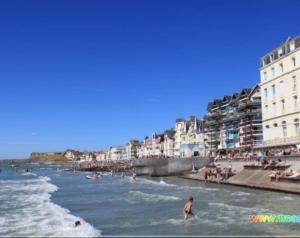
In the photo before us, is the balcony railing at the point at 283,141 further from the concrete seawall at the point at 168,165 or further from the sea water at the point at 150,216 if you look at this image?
the sea water at the point at 150,216

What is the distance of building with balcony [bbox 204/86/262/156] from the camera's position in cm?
9444

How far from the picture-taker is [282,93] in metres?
60.1

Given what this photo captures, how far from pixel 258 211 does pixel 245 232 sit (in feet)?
24.0

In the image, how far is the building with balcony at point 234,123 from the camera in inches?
3718

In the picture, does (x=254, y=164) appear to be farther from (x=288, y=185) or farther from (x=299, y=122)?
(x=288, y=185)

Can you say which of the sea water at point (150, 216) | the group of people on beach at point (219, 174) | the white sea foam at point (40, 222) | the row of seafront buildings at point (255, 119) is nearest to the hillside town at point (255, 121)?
the row of seafront buildings at point (255, 119)

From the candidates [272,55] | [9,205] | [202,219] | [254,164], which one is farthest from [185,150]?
[202,219]

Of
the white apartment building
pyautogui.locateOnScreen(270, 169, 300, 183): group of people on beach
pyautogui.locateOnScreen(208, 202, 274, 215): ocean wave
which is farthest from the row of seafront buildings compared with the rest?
pyautogui.locateOnScreen(208, 202, 274, 215): ocean wave

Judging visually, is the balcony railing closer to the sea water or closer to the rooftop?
the rooftop

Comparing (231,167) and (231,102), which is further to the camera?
(231,102)

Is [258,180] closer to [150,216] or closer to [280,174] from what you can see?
[280,174]

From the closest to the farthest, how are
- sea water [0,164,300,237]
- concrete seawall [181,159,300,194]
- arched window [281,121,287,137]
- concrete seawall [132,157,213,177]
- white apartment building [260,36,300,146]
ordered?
sea water [0,164,300,237], concrete seawall [181,159,300,194], white apartment building [260,36,300,146], arched window [281,121,287,137], concrete seawall [132,157,213,177]

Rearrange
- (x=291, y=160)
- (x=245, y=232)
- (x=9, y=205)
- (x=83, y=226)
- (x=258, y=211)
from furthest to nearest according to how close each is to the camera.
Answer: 1. (x=291, y=160)
2. (x=9, y=205)
3. (x=258, y=211)
4. (x=83, y=226)
5. (x=245, y=232)

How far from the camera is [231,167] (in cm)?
6028
